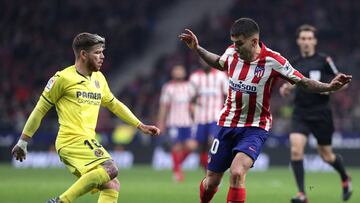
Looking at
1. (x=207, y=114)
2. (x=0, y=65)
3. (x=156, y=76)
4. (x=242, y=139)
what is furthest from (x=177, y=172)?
(x=0, y=65)

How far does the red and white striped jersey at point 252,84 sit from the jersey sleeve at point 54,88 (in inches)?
62.4

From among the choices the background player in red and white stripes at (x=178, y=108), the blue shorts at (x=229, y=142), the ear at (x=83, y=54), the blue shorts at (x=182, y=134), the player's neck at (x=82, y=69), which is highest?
the background player in red and white stripes at (x=178, y=108)

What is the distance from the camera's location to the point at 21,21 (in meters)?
28.8

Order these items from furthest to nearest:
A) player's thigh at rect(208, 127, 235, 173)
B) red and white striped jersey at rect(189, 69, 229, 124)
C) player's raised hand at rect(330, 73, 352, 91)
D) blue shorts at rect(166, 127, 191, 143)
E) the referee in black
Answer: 1. blue shorts at rect(166, 127, 191, 143)
2. red and white striped jersey at rect(189, 69, 229, 124)
3. the referee in black
4. player's thigh at rect(208, 127, 235, 173)
5. player's raised hand at rect(330, 73, 352, 91)

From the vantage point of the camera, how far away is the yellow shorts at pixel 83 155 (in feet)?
24.7

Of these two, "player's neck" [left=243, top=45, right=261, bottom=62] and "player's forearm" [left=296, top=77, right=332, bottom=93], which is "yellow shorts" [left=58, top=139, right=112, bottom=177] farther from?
"player's forearm" [left=296, top=77, right=332, bottom=93]

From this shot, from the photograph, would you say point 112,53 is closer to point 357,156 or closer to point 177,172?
point 357,156

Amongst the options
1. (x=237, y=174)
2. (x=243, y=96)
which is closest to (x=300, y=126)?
(x=243, y=96)

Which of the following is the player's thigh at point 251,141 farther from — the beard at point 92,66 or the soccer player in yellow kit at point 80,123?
the beard at point 92,66

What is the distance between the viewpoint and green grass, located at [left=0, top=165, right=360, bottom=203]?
444 inches

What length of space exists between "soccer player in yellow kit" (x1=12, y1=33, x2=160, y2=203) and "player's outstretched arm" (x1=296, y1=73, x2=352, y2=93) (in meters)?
1.93

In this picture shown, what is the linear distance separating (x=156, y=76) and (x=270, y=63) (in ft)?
61.1

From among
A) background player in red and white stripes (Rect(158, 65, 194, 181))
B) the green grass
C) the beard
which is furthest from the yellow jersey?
background player in red and white stripes (Rect(158, 65, 194, 181))

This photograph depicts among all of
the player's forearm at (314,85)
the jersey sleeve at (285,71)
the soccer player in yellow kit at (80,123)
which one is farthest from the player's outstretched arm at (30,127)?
the player's forearm at (314,85)
